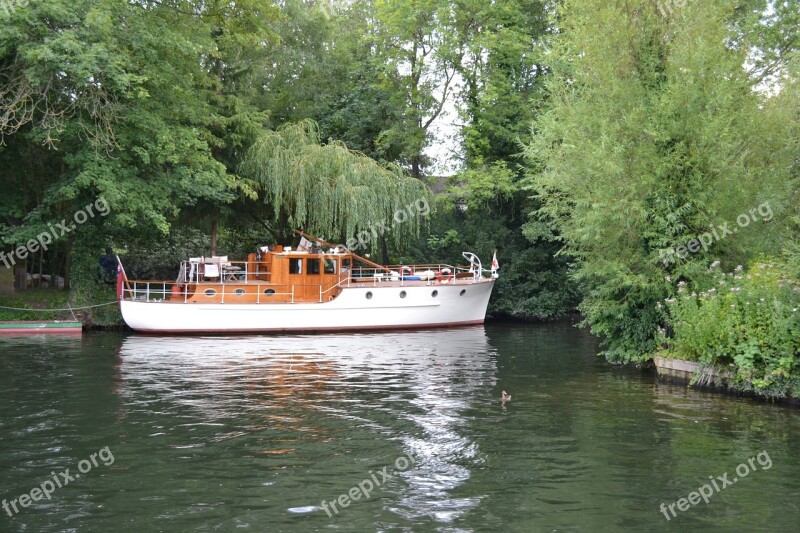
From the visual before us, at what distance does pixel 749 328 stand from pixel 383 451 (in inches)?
303

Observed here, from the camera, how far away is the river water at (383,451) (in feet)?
25.9

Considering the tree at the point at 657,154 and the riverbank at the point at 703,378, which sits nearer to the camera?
the riverbank at the point at 703,378

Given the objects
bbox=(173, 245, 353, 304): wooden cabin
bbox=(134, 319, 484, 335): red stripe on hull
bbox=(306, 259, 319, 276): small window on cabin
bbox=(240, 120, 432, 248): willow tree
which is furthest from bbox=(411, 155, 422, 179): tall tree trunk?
bbox=(306, 259, 319, 276): small window on cabin


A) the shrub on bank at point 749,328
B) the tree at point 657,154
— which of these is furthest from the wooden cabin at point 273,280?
the shrub on bank at point 749,328

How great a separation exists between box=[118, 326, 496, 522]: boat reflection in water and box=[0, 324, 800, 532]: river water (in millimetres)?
52

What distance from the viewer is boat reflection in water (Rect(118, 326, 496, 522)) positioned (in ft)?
30.9

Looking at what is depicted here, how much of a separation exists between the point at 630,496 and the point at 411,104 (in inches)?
1173

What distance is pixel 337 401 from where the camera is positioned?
1412cm

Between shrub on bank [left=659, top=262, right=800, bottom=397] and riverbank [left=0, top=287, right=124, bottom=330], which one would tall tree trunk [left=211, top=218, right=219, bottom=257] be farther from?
shrub on bank [left=659, top=262, right=800, bottom=397]

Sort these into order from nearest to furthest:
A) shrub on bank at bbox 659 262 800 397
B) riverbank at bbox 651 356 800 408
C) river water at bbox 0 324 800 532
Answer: river water at bbox 0 324 800 532 → shrub on bank at bbox 659 262 800 397 → riverbank at bbox 651 356 800 408

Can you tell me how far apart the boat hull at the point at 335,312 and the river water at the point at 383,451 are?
28.9ft

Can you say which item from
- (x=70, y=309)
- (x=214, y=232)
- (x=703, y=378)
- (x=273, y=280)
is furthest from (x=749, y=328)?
(x=70, y=309)

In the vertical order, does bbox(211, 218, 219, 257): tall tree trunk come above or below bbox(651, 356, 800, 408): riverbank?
above

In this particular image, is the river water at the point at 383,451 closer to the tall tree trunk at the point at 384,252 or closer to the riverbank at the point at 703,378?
the riverbank at the point at 703,378
